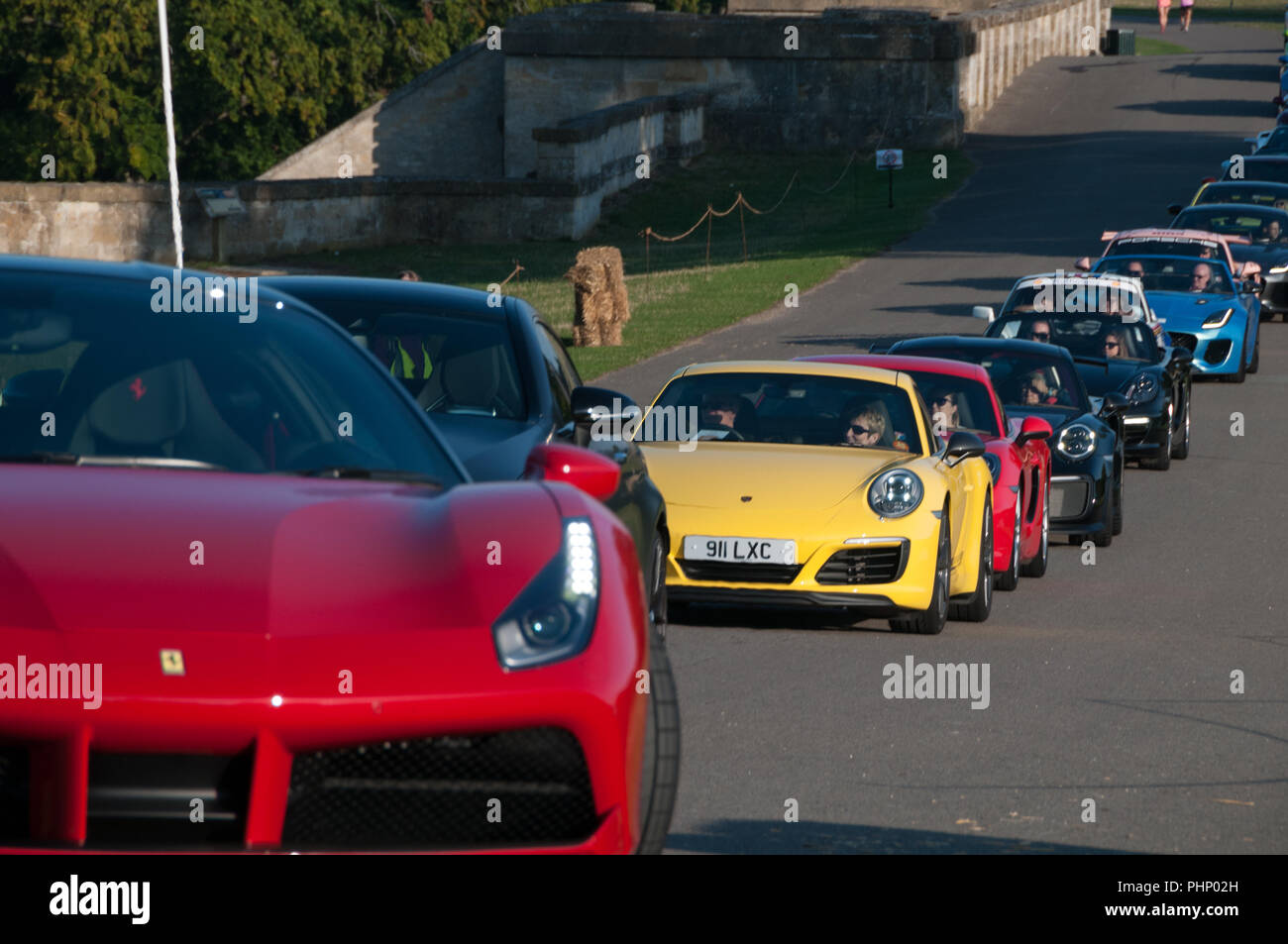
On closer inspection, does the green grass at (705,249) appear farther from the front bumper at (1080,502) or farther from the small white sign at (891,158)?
the front bumper at (1080,502)

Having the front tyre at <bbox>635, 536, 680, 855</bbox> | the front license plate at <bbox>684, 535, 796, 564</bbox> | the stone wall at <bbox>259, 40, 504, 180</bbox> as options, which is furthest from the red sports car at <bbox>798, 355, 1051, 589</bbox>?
the stone wall at <bbox>259, 40, 504, 180</bbox>

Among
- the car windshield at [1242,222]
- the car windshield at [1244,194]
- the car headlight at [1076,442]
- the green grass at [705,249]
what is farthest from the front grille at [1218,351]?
the car headlight at [1076,442]

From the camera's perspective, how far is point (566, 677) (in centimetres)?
439

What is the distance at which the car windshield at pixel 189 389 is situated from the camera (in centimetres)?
534

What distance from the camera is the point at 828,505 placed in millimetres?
11328

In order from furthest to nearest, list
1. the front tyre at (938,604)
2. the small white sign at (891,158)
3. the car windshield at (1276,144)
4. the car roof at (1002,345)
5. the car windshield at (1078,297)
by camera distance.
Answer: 1. the car windshield at (1276,144)
2. the small white sign at (891,158)
3. the car windshield at (1078,297)
4. the car roof at (1002,345)
5. the front tyre at (938,604)

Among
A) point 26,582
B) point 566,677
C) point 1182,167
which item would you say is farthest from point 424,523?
point 1182,167

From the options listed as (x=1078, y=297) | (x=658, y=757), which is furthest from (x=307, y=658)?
(x=1078, y=297)

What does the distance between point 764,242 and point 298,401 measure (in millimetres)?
41727

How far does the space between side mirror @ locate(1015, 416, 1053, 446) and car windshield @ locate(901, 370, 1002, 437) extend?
0.15 metres

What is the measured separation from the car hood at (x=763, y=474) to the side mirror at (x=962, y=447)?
0.85 feet

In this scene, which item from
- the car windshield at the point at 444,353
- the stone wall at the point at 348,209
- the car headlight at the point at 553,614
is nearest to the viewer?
the car headlight at the point at 553,614
